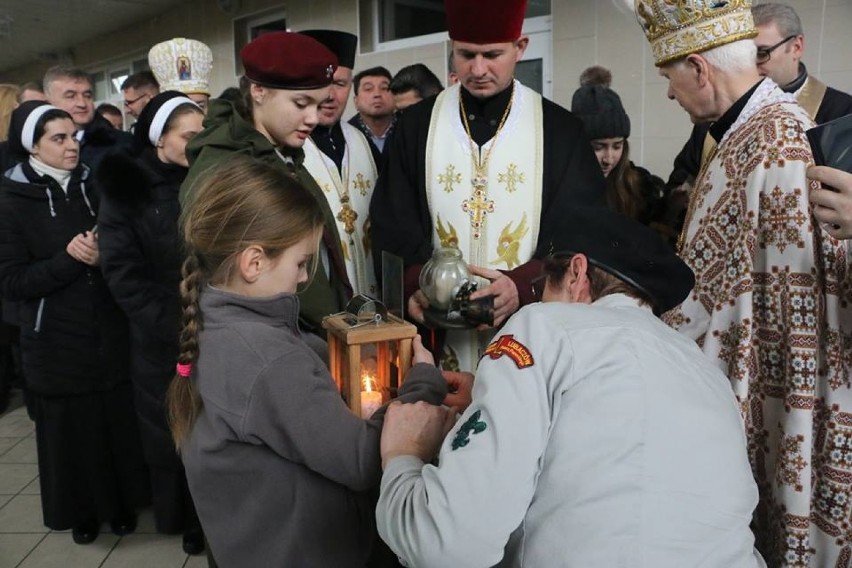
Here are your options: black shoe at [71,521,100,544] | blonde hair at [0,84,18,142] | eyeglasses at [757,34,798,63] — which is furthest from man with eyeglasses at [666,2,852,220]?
blonde hair at [0,84,18,142]

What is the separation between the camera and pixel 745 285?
5.62 ft

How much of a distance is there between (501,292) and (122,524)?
2045 mm

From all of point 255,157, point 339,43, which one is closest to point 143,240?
point 255,157

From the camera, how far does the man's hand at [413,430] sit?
117cm

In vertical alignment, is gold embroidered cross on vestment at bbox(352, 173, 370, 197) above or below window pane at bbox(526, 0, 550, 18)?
below

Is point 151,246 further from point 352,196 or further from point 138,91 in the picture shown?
point 138,91

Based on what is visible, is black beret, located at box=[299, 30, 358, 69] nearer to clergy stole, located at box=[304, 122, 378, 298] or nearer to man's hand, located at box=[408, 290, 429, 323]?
clergy stole, located at box=[304, 122, 378, 298]

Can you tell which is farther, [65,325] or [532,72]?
[532,72]

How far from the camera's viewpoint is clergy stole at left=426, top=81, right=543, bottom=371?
238cm

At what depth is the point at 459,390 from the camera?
1523mm

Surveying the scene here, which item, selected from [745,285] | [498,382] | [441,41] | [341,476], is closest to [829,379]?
[745,285]

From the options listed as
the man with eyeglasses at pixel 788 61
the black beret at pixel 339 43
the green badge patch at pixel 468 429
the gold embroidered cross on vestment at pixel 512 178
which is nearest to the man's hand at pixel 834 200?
the green badge patch at pixel 468 429

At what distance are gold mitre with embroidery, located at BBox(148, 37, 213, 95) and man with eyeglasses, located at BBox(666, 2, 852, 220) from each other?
Answer: 284cm

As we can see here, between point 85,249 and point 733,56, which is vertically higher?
point 733,56
